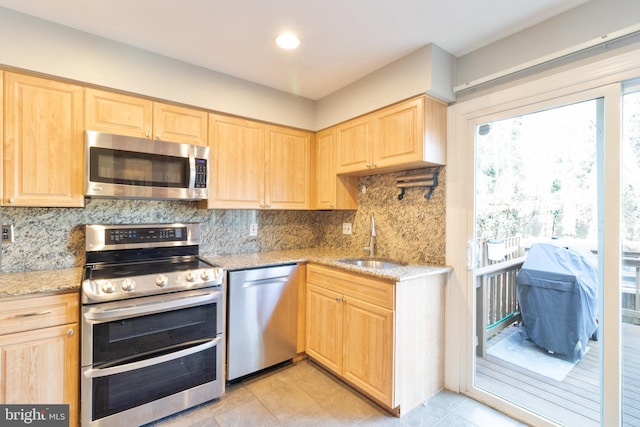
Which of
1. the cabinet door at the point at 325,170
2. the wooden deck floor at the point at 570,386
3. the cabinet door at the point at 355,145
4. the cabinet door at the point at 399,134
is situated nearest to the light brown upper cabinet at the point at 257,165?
the cabinet door at the point at 325,170

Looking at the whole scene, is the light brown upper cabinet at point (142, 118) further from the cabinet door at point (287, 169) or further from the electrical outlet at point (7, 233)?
the electrical outlet at point (7, 233)

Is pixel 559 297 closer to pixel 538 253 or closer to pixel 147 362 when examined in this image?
pixel 538 253

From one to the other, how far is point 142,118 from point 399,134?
6.22ft

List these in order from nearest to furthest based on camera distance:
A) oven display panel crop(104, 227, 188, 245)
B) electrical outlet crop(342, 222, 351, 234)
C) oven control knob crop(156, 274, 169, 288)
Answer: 1. oven control knob crop(156, 274, 169, 288)
2. oven display panel crop(104, 227, 188, 245)
3. electrical outlet crop(342, 222, 351, 234)

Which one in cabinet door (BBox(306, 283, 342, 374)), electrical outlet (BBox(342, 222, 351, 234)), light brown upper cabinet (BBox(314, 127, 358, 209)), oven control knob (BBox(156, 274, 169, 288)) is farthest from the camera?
electrical outlet (BBox(342, 222, 351, 234))

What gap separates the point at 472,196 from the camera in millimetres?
2131

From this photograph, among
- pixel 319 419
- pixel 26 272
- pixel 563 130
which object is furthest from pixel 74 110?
pixel 563 130

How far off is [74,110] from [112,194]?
587mm

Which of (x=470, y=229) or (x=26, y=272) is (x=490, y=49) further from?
(x=26, y=272)

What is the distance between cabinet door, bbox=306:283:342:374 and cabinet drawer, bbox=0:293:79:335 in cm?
160

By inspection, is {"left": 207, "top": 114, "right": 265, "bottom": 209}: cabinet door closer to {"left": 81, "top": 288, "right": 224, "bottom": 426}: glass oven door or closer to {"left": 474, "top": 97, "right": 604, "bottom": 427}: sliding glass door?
{"left": 81, "top": 288, "right": 224, "bottom": 426}: glass oven door

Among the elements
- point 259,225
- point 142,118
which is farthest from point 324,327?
point 142,118

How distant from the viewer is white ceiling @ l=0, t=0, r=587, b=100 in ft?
5.45

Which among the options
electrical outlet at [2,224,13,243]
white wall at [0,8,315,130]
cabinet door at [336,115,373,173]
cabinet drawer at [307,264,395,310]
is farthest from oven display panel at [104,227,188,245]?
cabinet door at [336,115,373,173]
